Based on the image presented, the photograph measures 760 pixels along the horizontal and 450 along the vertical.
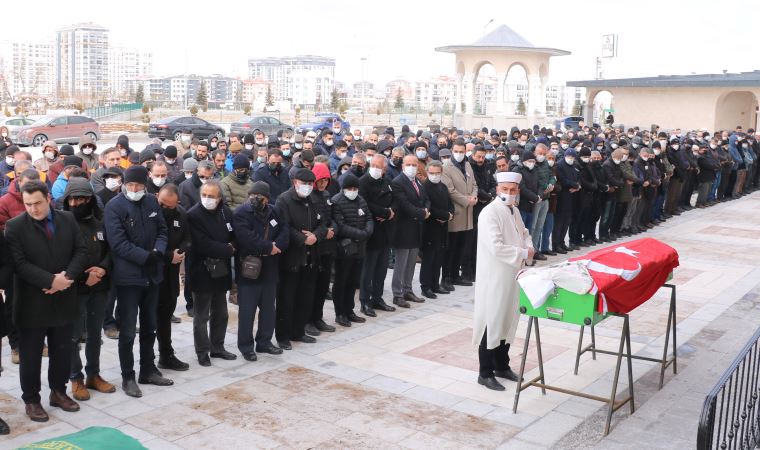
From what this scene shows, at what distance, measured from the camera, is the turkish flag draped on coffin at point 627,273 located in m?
6.36

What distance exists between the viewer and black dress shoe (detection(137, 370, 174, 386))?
732 cm

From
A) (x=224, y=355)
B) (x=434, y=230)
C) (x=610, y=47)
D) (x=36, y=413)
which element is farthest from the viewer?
(x=610, y=47)

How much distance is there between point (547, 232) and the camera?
554 inches

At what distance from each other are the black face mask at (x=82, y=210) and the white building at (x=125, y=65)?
17734 cm

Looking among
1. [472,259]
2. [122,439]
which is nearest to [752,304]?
[472,259]

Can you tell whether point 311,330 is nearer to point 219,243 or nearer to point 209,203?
point 219,243

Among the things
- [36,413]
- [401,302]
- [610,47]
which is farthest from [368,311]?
[610,47]

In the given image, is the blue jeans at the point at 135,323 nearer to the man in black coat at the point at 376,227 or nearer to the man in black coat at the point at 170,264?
the man in black coat at the point at 170,264

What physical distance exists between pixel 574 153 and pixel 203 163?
7113mm

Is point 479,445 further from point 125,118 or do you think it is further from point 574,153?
point 125,118

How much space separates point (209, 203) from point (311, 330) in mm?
2140

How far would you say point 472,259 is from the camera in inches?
479

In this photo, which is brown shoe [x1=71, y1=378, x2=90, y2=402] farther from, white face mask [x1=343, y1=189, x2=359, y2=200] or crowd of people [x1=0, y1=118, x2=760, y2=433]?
white face mask [x1=343, y1=189, x2=359, y2=200]

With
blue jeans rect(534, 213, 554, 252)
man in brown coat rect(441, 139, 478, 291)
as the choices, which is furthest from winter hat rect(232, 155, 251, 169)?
blue jeans rect(534, 213, 554, 252)
